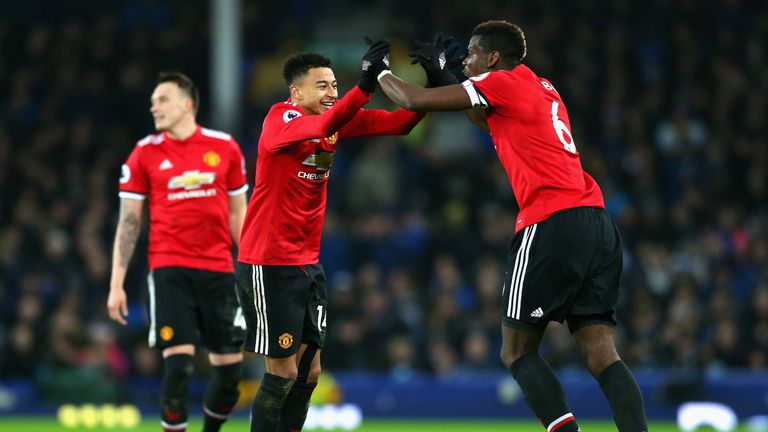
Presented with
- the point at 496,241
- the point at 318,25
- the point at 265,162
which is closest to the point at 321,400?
the point at 496,241

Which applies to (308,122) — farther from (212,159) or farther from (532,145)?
(212,159)

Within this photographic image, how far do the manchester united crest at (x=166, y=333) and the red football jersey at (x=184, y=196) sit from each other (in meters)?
0.43

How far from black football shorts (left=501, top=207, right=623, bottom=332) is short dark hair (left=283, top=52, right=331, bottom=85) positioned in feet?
5.14

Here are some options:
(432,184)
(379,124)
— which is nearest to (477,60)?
(379,124)

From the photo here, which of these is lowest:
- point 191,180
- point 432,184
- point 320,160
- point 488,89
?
point 432,184

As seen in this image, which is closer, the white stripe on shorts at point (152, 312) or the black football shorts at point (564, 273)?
the black football shorts at point (564, 273)

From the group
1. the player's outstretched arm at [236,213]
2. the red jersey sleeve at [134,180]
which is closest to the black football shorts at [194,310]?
the player's outstretched arm at [236,213]

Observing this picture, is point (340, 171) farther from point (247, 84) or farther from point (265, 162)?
point (265, 162)

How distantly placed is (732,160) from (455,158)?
11.8 feet

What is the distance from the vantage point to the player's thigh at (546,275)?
20.7 feet

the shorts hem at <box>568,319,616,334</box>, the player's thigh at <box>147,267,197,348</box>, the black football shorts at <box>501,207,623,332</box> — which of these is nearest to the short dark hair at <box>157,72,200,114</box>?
the player's thigh at <box>147,267,197,348</box>

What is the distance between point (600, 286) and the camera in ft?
21.1

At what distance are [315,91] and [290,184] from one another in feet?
1.82

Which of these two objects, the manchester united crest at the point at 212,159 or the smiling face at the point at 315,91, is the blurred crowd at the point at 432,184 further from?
the smiling face at the point at 315,91
